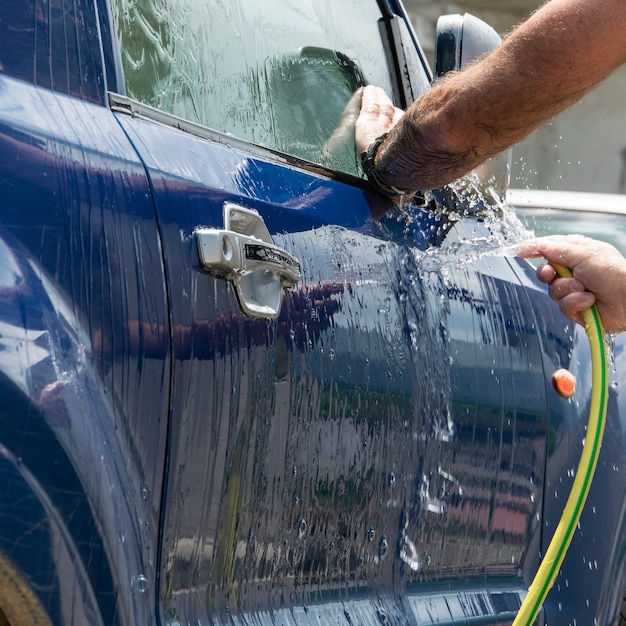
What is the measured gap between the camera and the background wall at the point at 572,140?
13422 mm

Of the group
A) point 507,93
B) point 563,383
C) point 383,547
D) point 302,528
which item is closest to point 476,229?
point 563,383

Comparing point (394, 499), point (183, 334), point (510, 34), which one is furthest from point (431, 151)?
point (183, 334)

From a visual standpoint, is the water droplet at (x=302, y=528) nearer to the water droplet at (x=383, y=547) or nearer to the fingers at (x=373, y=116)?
the water droplet at (x=383, y=547)

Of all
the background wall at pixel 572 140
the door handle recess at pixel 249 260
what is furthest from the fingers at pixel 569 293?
the background wall at pixel 572 140

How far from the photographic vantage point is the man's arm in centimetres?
178

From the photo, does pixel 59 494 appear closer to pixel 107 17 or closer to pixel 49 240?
pixel 49 240

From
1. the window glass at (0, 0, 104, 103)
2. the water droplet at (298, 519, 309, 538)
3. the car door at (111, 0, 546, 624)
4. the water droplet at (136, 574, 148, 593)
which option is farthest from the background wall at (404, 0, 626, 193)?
the water droplet at (136, 574, 148, 593)

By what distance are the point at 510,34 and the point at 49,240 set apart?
1.11m

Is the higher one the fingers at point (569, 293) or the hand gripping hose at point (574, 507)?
the fingers at point (569, 293)

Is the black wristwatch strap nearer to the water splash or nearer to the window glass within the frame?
the water splash

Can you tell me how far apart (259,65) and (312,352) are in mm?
624

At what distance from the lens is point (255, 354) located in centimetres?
143

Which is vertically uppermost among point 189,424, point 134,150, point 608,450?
point 134,150

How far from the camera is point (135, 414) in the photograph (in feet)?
4.03
